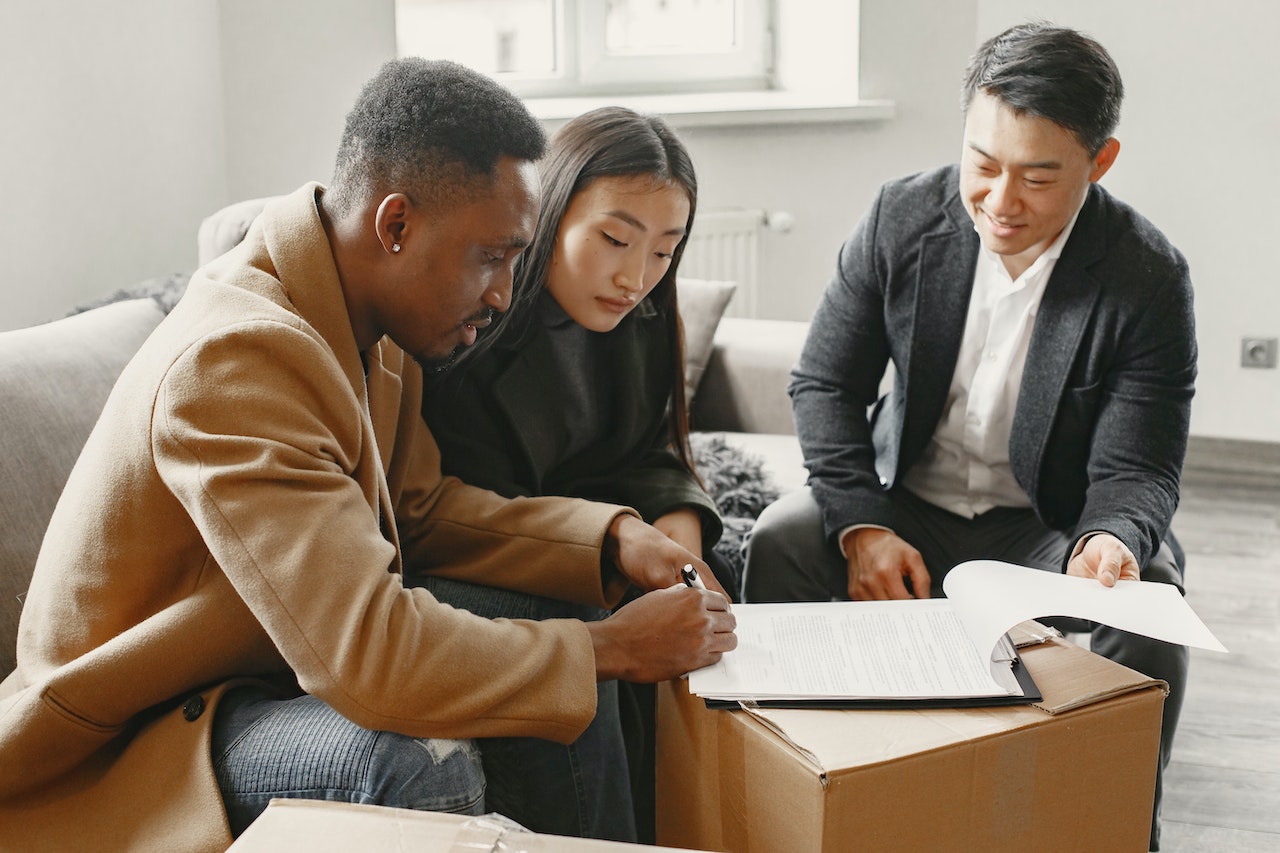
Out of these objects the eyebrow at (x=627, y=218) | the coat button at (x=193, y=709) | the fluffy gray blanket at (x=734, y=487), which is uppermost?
the eyebrow at (x=627, y=218)

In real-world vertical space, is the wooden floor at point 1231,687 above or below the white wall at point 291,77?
below

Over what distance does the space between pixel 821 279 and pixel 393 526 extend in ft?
8.10

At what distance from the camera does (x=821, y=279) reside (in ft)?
11.3

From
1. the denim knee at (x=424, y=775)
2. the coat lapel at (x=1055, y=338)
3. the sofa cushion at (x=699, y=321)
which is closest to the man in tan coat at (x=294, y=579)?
the denim knee at (x=424, y=775)

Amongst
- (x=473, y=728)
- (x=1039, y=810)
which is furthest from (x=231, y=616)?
(x=1039, y=810)

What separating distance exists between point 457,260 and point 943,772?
0.59m

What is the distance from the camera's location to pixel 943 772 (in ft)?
3.03

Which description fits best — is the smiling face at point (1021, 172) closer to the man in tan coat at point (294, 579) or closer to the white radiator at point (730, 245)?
the man in tan coat at point (294, 579)

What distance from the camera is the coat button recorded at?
0.99 metres

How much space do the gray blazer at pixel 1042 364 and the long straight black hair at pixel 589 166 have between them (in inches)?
14.0

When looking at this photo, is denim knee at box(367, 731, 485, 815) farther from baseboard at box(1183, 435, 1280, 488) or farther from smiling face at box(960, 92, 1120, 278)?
baseboard at box(1183, 435, 1280, 488)

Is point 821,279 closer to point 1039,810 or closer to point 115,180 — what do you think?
point 115,180

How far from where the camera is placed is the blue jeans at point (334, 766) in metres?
0.95

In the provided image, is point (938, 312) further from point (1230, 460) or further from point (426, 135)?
point (1230, 460)
